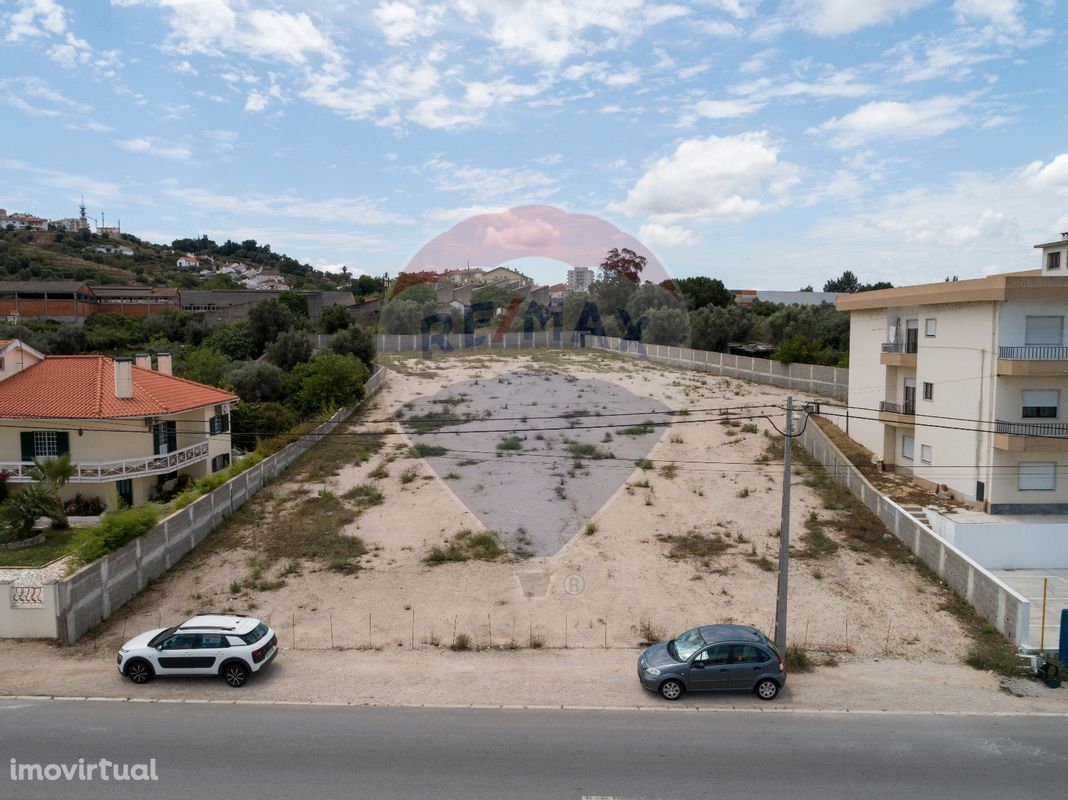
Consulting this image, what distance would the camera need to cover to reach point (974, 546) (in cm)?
2273

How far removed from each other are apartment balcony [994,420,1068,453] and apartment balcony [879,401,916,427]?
4.68m

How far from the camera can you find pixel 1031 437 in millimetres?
25359

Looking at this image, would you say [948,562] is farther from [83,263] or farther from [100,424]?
[83,263]

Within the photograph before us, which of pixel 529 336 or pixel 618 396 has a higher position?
pixel 529 336

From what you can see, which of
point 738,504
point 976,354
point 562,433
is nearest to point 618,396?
point 562,433

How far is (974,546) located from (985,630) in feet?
16.6

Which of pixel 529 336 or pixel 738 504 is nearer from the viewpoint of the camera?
pixel 738 504

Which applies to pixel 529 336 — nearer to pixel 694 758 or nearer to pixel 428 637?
pixel 428 637

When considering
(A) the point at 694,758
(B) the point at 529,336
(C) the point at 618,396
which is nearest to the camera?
(A) the point at 694,758

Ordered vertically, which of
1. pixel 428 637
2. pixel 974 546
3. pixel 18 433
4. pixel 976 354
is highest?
pixel 976 354

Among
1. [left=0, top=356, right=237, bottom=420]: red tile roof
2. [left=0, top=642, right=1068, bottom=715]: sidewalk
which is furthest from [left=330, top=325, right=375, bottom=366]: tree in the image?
[left=0, top=642, right=1068, bottom=715]: sidewalk

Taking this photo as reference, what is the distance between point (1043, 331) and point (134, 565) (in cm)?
3139

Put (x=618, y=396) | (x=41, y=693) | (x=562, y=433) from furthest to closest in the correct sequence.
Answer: (x=618, y=396)
(x=562, y=433)
(x=41, y=693)

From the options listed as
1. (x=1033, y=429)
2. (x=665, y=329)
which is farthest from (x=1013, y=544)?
(x=665, y=329)
